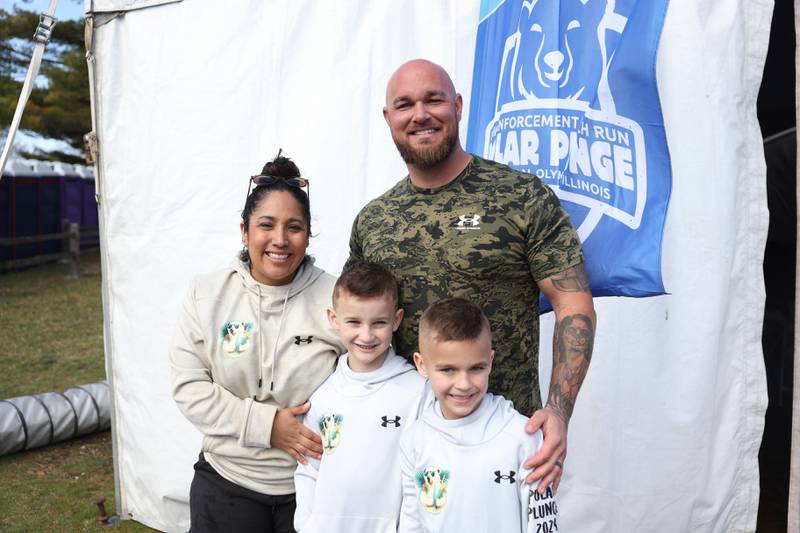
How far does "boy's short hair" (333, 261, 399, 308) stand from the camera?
6.31ft

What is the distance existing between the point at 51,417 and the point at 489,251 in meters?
4.24

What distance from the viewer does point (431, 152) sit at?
2053mm

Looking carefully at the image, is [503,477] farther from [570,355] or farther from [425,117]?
[425,117]

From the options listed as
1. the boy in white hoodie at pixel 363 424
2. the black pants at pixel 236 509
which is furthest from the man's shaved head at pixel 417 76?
the black pants at pixel 236 509

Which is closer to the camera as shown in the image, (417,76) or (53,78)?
(417,76)

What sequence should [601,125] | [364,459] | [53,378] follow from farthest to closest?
[53,378]
[601,125]
[364,459]

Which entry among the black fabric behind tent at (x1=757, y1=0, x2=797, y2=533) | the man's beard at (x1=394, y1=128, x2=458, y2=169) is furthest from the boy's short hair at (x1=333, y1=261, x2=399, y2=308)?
the black fabric behind tent at (x1=757, y1=0, x2=797, y2=533)

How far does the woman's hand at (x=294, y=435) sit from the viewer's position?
6.51ft

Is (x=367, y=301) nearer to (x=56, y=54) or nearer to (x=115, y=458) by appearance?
(x=115, y=458)

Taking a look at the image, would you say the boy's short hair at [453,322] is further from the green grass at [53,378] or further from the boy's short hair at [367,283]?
the green grass at [53,378]

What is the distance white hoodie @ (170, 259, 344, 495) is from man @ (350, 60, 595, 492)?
10.2 inches

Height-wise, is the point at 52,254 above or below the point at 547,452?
below

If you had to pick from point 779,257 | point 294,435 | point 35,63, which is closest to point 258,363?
point 294,435

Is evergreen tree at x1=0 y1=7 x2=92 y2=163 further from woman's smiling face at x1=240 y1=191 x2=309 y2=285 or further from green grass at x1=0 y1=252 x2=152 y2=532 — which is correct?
woman's smiling face at x1=240 y1=191 x2=309 y2=285
